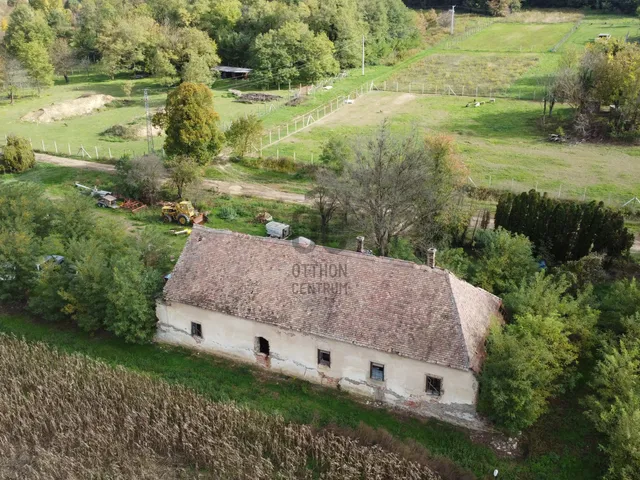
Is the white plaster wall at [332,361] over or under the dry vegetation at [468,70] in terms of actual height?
under

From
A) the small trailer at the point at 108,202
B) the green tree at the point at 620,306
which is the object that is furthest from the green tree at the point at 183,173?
the green tree at the point at 620,306

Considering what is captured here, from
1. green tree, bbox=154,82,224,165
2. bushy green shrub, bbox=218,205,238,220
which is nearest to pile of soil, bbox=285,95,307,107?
green tree, bbox=154,82,224,165

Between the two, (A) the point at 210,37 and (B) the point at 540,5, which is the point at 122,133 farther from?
(B) the point at 540,5

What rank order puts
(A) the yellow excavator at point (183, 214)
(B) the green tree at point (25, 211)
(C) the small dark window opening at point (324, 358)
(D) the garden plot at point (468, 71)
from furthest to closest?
(D) the garden plot at point (468, 71), (A) the yellow excavator at point (183, 214), (B) the green tree at point (25, 211), (C) the small dark window opening at point (324, 358)

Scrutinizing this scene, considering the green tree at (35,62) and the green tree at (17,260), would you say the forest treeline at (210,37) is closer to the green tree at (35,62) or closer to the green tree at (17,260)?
the green tree at (35,62)

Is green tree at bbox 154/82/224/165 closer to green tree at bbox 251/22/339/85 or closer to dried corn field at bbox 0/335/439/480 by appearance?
dried corn field at bbox 0/335/439/480

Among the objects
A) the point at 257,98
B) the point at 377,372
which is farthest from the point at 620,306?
the point at 257,98

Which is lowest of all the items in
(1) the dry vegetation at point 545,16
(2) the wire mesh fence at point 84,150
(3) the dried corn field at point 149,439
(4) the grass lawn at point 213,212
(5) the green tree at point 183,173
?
(3) the dried corn field at point 149,439
